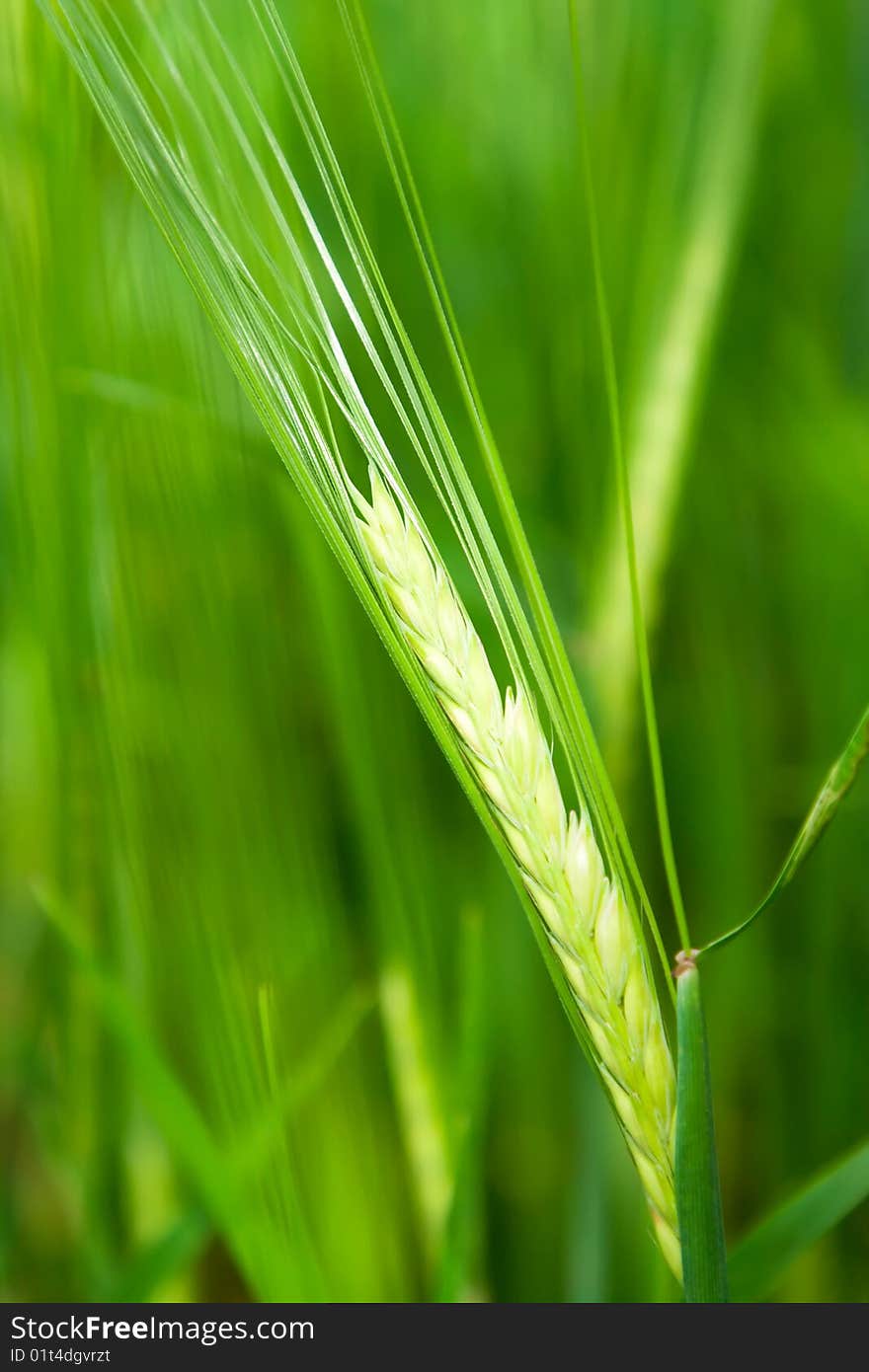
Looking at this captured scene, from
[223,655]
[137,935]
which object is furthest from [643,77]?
[137,935]

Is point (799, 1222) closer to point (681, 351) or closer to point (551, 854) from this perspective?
point (551, 854)

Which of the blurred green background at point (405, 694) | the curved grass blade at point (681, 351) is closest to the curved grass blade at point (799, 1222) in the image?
the blurred green background at point (405, 694)

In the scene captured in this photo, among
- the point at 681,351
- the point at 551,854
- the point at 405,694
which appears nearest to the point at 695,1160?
the point at 551,854

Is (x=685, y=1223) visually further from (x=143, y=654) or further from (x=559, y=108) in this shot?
(x=559, y=108)

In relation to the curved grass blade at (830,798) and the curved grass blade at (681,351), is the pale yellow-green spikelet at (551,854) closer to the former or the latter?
the curved grass blade at (830,798)

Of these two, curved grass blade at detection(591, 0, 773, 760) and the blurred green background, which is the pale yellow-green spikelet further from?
curved grass blade at detection(591, 0, 773, 760)
